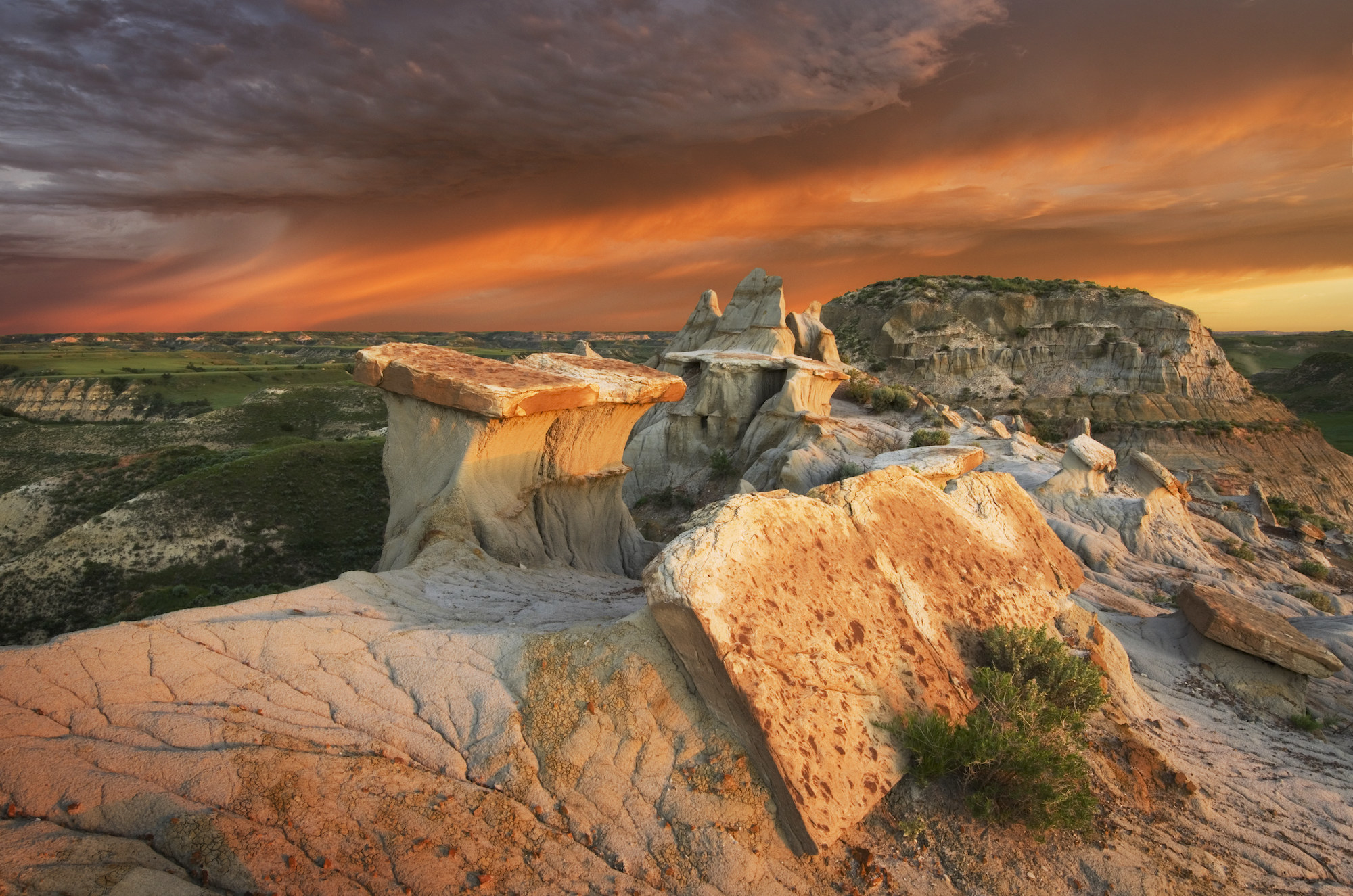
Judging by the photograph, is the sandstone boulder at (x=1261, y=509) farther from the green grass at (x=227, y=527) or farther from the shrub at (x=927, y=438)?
the green grass at (x=227, y=527)

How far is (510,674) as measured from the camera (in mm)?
5688

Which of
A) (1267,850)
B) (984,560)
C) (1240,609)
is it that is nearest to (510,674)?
(984,560)

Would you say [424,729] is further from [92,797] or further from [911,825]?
[911,825]

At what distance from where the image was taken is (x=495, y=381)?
37.2 feet

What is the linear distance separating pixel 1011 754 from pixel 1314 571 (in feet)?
66.8

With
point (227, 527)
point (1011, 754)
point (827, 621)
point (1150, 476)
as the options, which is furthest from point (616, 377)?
point (1150, 476)

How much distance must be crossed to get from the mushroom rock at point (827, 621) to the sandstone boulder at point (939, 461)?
3136mm

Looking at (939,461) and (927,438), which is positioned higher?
(939,461)

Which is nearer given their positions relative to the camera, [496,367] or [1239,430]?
[496,367]

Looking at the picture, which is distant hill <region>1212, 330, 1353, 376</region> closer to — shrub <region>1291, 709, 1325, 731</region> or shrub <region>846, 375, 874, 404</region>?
shrub <region>846, 375, 874, 404</region>

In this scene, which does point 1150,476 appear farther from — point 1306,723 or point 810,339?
point 810,339

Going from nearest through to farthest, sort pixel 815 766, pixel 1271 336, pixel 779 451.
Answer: pixel 815 766 → pixel 779 451 → pixel 1271 336

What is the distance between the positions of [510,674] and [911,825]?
3.44 meters

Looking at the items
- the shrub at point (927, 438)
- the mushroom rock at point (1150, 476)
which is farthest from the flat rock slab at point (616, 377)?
the mushroom rock at point (1150, 476)
